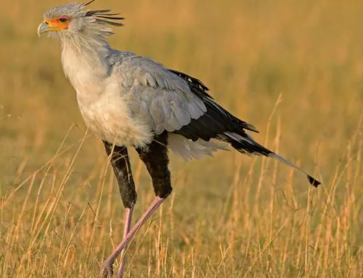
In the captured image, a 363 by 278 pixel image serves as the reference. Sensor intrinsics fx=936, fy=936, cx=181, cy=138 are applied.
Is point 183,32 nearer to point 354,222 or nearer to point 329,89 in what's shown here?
point 329,89

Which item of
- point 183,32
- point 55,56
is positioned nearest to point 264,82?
point 183,32

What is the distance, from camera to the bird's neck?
191 inches

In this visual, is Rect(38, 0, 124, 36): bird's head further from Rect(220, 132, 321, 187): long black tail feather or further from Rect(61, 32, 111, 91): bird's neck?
Rect(220, 132, 321, 187): long black tail feather

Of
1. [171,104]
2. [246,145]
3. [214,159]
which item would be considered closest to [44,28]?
[171,104]

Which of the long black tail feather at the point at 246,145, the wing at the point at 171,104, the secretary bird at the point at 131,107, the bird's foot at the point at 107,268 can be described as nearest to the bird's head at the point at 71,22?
the secretary bird at the point at 131,107

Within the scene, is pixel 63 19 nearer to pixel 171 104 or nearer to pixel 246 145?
pixel 171 104

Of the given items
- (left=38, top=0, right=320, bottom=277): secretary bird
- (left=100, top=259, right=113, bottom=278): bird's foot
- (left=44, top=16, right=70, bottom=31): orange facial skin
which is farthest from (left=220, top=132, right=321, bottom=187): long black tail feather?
(left=44, top=16, right=70, bottom=31): orange facial skin

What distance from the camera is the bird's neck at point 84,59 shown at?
16.0 ft

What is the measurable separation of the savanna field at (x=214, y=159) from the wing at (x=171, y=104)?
39 cm

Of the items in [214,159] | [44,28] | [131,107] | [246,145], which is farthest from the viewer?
[214,159]

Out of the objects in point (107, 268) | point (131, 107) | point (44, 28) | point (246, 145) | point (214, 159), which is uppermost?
point (214, 159)

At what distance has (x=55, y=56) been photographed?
11211mm

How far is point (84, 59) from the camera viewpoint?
16.2ft

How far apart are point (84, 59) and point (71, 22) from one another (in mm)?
311
